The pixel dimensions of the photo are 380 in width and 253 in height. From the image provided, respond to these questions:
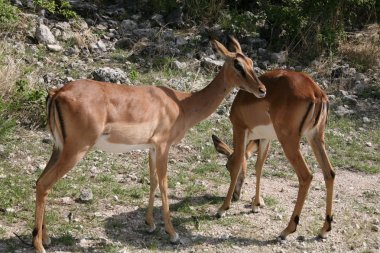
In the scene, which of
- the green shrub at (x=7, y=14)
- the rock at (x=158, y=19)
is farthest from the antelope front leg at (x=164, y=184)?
the rock at (x=158, y=19)

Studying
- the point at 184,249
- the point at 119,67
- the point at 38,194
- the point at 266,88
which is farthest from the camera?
the point at 119,67

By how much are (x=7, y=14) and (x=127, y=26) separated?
8.44 feet

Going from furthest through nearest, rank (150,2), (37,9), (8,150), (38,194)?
(150,2) → (37,9) → (8,150) → (38,194)

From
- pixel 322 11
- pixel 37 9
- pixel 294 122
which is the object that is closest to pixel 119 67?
pixel 37 9

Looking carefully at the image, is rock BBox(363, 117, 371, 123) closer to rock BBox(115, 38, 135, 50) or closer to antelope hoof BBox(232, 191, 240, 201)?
antelope hoof BBox(232, 191, 240, 201)

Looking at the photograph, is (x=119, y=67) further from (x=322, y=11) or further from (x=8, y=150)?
(x=322, y=11)

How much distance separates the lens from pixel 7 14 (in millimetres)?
11273

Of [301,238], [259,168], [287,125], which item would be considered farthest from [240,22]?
[301,238]

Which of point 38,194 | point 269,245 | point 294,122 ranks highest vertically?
point 294,122

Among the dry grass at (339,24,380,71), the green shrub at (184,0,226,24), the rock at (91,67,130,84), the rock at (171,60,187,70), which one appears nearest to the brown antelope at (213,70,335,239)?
the rock at (91,67,130,84)

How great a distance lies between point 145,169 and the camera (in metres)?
8.36

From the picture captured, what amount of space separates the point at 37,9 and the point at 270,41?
4.64 m

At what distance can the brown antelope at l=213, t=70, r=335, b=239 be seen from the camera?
264 inches

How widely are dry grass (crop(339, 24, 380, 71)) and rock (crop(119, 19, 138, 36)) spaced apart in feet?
13.5
